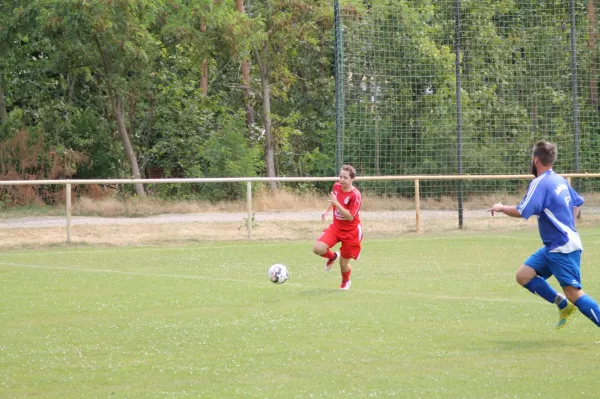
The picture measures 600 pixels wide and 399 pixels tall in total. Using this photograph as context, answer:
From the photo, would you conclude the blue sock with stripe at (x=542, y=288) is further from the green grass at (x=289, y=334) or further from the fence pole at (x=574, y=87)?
the fence pole at (x=574, y=87)

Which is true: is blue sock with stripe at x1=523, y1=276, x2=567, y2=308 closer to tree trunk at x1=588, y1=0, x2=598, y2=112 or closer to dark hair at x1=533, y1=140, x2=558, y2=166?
dark hair at x1=533, y1=140, x2=558, y2=166

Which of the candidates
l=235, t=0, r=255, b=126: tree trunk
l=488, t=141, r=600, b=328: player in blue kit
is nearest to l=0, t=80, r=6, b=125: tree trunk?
l=235, t=0, r=255, b=126: tree trunk

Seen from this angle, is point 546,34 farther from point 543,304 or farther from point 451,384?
point 451,384

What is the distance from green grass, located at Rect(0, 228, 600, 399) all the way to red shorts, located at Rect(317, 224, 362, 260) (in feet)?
1.55

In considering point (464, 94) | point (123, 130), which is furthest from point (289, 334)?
point (123, 130)

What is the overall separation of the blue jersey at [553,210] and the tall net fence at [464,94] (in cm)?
1411

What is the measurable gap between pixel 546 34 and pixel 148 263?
1489 cm

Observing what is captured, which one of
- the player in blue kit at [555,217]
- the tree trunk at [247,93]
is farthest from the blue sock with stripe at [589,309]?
the tree trunk at [247,93]

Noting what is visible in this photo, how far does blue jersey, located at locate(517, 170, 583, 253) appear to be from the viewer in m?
8.26

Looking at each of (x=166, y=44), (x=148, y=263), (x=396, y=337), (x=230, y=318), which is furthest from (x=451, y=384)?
(x=166, y=44)

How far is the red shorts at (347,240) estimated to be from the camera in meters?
12.4

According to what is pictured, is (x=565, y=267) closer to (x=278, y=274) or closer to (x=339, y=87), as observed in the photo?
(x=278, y=274)

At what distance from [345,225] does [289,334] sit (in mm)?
4085

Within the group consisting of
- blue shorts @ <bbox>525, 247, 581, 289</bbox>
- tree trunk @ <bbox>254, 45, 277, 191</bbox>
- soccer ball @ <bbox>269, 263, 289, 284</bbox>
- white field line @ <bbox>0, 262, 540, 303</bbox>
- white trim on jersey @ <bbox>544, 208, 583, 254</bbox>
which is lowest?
white field line @ <bbox>0, 262, 540, 303</bbox>
